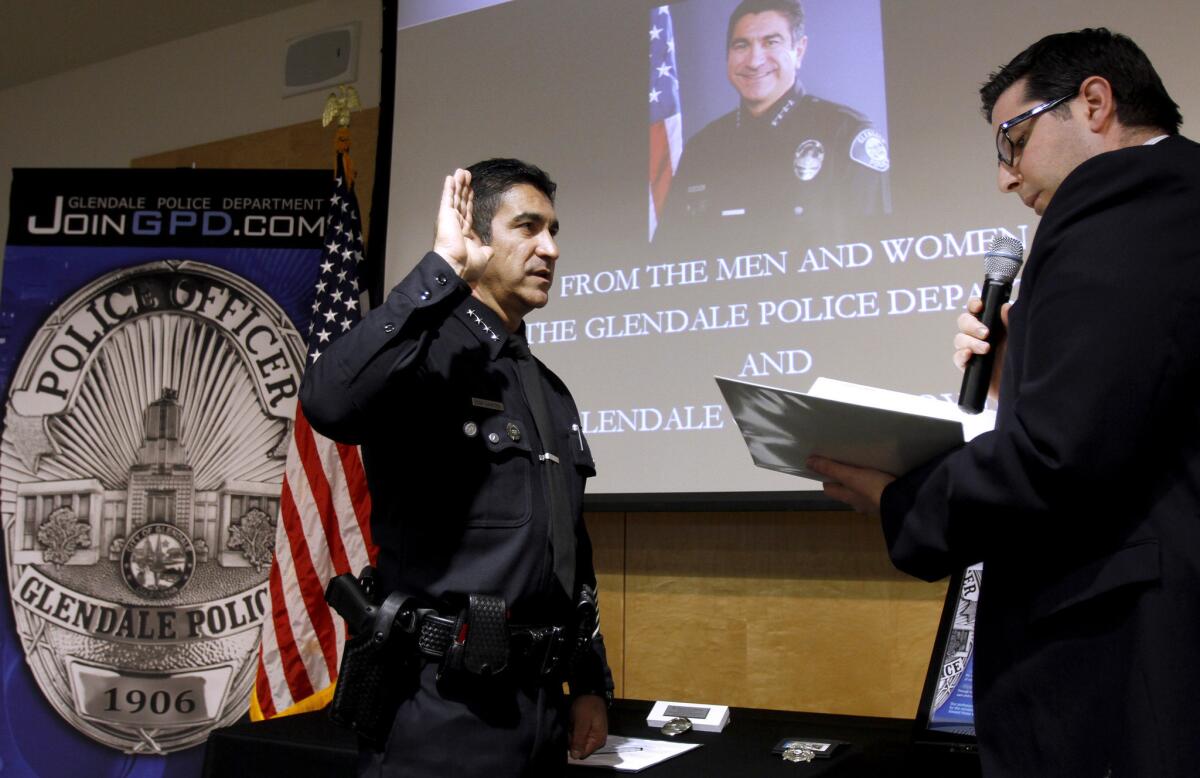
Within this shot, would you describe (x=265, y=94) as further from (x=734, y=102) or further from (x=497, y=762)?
(x=497, y=762)

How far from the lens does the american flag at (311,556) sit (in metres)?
3.14

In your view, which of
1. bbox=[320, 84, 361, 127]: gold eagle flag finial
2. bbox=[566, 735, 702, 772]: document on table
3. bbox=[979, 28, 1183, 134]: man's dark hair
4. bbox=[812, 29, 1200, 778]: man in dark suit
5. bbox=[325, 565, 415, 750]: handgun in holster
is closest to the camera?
bbox=[812, 29, 1200, 778]: man in dark suit

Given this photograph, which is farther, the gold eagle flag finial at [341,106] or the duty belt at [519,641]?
the gold eagle flag finial at [341,106]

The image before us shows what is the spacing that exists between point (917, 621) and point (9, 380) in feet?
10.6

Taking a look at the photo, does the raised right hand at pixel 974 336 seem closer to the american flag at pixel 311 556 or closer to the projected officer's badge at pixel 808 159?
the projected officer's badge at pixel 808 159

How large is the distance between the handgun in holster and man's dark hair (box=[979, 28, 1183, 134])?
1.15 meters

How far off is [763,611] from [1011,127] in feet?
6.16

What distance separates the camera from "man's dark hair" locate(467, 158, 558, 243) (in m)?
1.94

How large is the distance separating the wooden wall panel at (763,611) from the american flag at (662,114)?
0.98 metres

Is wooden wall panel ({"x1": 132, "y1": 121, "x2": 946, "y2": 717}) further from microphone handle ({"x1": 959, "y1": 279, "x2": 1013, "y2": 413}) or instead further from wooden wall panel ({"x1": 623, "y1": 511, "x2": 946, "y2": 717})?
microphone handle ({"x1": 959, "y1": 279, "x2": 1013, "y2": 413})

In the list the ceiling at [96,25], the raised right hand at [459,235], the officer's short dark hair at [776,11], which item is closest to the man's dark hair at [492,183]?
the raised right hand at [459,235]

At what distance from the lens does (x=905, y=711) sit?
2.69 m

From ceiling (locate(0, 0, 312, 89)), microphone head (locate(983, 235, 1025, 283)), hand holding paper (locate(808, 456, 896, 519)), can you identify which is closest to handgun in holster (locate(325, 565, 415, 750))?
hand holding paper (locate(808, 456, 896, 519))

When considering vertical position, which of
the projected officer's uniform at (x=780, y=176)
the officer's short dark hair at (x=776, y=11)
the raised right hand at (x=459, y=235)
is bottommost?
the raised right hand at (x=459, y=235)
